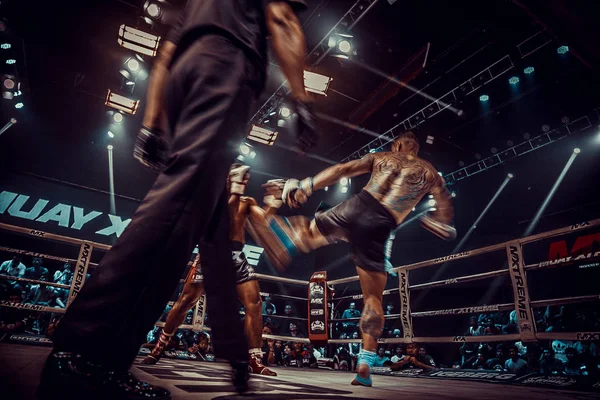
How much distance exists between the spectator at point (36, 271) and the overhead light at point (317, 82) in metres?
7.99

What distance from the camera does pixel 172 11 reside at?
22.2ft

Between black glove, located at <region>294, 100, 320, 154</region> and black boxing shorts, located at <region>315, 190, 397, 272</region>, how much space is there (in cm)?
149

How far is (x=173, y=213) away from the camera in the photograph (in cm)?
90

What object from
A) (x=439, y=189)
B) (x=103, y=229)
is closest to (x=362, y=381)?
(x=439, y=189)

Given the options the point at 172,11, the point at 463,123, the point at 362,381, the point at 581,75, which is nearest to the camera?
the point at 362,381

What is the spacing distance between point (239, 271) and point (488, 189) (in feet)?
34.9

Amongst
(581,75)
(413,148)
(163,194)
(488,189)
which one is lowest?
(163,194)

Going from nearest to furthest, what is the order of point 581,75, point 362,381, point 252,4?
point 252,4, point 362,381, point 581,75

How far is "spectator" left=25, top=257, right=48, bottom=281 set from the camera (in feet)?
27.0

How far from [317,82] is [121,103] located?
15.9 ft

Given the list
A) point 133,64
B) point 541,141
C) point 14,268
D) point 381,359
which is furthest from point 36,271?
point 541,141

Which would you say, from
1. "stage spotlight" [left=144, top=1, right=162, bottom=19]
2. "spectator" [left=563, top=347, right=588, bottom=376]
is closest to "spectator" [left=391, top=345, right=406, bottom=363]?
"spectator" [left=563, top=347, right=588, bottom=376]

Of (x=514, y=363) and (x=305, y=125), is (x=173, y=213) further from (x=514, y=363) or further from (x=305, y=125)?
(x=514, y=363)

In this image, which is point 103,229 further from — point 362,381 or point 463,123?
point 463,123
